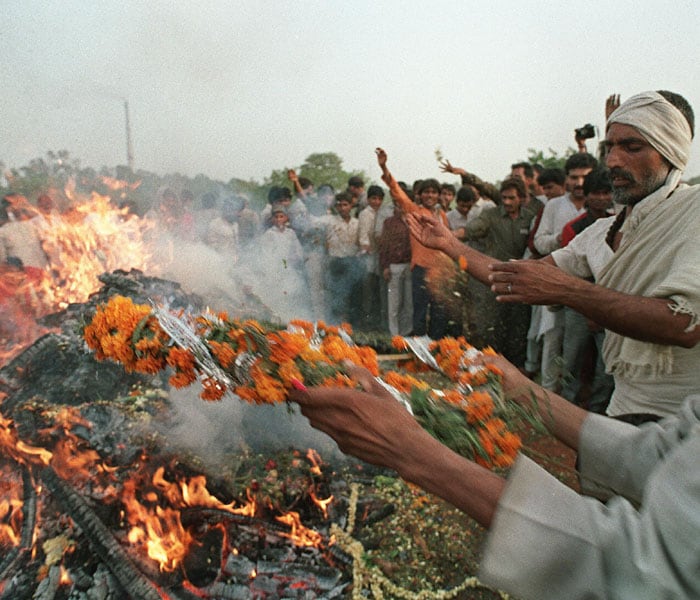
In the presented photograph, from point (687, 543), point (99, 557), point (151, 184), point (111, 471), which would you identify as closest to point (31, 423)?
point (111, 471)

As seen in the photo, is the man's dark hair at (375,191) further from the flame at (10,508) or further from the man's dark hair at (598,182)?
the flame at (10,508)

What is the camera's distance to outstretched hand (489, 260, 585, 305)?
2922 millimetres

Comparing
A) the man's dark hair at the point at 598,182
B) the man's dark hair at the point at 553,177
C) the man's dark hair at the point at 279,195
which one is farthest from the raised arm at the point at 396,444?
the man's dark hair at the point at 279,195

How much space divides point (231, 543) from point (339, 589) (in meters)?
0.81

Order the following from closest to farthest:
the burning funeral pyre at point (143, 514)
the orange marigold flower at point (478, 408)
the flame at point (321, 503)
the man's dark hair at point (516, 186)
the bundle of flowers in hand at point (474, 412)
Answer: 1. the bundle of flowers in hand at point (474, 412)
2. the orange marigold flower at point (478, 408)
3. the burning funeral pyre at point (143, 514)
4. the flame at point (321, 503)
5. the man's dark hair at point (516, 186)

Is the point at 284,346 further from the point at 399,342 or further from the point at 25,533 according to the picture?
the point at 25,533

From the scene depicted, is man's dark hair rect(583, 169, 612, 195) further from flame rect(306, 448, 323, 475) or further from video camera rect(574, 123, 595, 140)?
flame rect(306, 448, 323, 475)

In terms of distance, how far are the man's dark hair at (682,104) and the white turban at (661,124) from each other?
60mm

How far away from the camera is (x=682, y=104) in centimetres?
293

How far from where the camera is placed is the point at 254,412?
4.80 metres

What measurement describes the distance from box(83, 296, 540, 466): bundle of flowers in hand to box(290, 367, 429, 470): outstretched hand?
8.1 inches

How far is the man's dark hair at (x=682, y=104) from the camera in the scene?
2914 mm

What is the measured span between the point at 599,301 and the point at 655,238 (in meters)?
0.42

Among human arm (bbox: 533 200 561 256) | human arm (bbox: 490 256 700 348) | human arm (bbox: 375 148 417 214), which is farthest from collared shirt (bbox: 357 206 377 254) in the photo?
human arm (bbox: 490 256 700 348)
